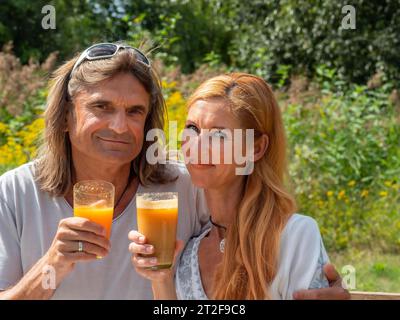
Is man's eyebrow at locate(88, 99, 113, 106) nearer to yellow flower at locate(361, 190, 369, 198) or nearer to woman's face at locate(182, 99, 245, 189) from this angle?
woman's face at locate(182, 99, 245, 189)

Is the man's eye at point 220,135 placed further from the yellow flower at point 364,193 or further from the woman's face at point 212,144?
the yellow flower at point 364,193

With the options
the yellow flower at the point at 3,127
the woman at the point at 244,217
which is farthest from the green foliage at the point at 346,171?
the woman at the point at 244,217

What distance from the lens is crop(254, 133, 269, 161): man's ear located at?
2.68 metres

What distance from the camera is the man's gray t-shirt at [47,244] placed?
278cm

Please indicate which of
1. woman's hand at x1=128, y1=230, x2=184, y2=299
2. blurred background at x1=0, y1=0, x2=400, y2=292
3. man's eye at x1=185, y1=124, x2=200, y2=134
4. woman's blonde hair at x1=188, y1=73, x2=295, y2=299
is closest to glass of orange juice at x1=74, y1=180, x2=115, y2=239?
woman's hand at x1=128, y1=230, x2=184, y2=299

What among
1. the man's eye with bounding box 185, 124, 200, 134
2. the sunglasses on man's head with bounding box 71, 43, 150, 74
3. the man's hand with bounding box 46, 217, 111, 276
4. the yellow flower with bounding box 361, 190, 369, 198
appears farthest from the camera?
the yellow flower with bounding box 361, 190, 369, 198

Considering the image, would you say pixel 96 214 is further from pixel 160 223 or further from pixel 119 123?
pixel 119 123

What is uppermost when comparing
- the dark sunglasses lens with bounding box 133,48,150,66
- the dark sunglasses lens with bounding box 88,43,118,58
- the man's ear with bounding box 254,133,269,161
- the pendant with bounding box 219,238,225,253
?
the dark sunglasses lens with bounding box 88,43,118,58

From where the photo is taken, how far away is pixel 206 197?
284 centimetres

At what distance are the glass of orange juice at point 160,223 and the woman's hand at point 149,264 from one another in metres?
0.02

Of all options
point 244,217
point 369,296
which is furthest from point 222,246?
point 369,296

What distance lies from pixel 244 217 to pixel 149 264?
48 centimetres

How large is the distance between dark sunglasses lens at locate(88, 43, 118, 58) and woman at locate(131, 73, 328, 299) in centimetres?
46

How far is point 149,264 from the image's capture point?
2.39 m
